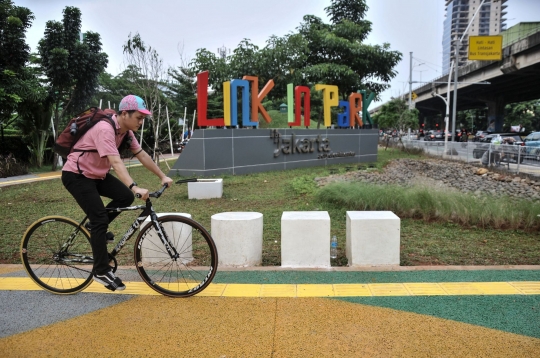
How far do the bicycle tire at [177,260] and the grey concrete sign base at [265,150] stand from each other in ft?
33.0

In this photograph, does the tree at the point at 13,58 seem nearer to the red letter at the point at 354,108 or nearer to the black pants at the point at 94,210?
the black pants at the point at 94,210

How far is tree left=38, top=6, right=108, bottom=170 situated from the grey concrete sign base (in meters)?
5.65

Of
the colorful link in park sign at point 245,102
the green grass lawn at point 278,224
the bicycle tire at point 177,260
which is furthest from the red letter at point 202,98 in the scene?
the bicycle tire at point 177,260

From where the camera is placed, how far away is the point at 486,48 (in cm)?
3309

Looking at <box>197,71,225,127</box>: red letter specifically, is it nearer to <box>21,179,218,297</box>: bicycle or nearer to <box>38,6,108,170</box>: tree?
<box>38,6,108,170</box>: tree

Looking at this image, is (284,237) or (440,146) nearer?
Answer: (284,237)

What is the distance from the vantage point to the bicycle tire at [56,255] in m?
4.09

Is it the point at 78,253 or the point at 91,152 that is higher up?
the point at 91,152

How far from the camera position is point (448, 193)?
7918mm

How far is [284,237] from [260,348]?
6.43ft

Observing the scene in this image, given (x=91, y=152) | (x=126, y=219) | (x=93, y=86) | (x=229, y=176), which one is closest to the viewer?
(x=91, y=152)

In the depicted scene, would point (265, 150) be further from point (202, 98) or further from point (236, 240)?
point (236, 240)

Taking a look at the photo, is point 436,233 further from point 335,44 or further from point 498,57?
point 498,57

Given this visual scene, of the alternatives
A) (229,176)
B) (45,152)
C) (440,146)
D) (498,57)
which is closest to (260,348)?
(229,176)
